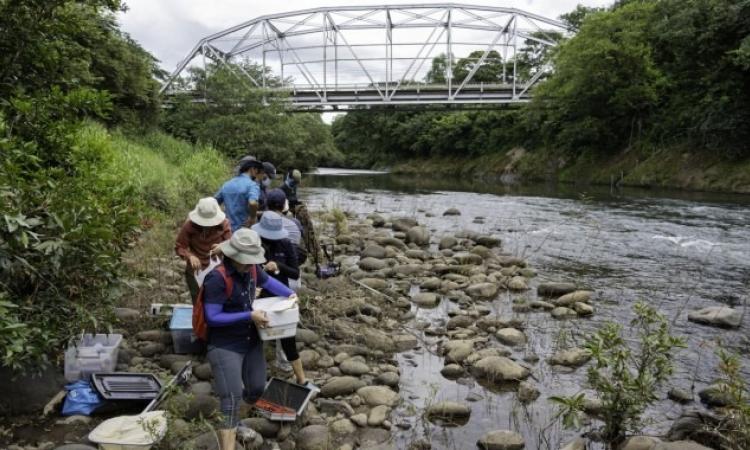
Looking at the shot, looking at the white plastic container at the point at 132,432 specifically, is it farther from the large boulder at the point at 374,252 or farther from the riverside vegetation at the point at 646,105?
the riverside vegetation at the point at 646,105

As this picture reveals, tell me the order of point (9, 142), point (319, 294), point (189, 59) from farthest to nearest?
1. point (189, 59)
2. point (319, 294)
3. point (9, 142)

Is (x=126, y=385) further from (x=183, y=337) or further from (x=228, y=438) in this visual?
(x=228, y=438)

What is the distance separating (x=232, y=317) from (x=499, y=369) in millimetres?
3300

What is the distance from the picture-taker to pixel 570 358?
6.16 meters

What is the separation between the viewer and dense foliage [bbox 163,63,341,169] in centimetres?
2650

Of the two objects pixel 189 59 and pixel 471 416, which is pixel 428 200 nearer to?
pixel 471 416

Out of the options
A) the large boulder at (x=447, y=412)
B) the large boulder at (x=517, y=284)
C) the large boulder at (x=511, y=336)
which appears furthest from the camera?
the large boulder at (x=517, y=284)

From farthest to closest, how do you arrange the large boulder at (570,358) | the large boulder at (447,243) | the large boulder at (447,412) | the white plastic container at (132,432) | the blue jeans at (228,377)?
the large boulder at (447,243)
the large boulder at (570,358)
the large boulder at (447,412)
the blue jeans at (228,377)
the white plastic container at (132,432)

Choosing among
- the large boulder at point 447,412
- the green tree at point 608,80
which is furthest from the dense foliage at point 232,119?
the large boulder at point 447,412

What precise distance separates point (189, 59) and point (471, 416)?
6106 cm

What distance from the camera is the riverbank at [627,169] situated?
25.3 meters

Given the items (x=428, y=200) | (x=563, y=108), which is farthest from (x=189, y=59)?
(x=428, y=200)

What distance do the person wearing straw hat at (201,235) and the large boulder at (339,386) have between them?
1.60m

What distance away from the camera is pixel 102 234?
3.71m
